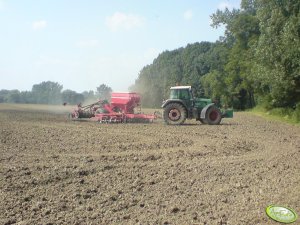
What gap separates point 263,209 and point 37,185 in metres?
4.03

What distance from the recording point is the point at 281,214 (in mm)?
6238

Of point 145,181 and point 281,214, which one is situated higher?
point 145,181

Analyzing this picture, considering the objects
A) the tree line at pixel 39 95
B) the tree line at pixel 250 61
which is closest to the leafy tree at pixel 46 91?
the tree line at pixel 39 95

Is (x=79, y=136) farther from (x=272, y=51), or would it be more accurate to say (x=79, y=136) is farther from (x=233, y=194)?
(x=272, y=51)

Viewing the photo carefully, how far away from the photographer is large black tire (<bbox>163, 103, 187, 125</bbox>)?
20719 millimetres

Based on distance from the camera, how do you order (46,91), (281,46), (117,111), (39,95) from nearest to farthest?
(281,46), (117,111), (39,95), (46,91)

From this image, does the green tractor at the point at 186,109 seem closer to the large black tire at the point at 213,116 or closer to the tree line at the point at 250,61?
the large black tire at the point at 213,116

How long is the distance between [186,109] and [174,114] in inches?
26.4

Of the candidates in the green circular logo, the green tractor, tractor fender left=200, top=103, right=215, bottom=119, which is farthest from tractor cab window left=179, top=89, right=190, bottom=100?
the green circular logo

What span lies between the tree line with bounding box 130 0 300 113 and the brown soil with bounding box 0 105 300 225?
1017 cm

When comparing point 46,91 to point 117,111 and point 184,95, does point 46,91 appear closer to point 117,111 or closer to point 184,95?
point 117,111

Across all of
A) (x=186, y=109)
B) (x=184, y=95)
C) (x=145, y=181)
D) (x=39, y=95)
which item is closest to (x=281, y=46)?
(x=184, y=95)

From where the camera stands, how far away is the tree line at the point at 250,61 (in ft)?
76.4

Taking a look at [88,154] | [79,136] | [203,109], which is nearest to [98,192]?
[88,154]
